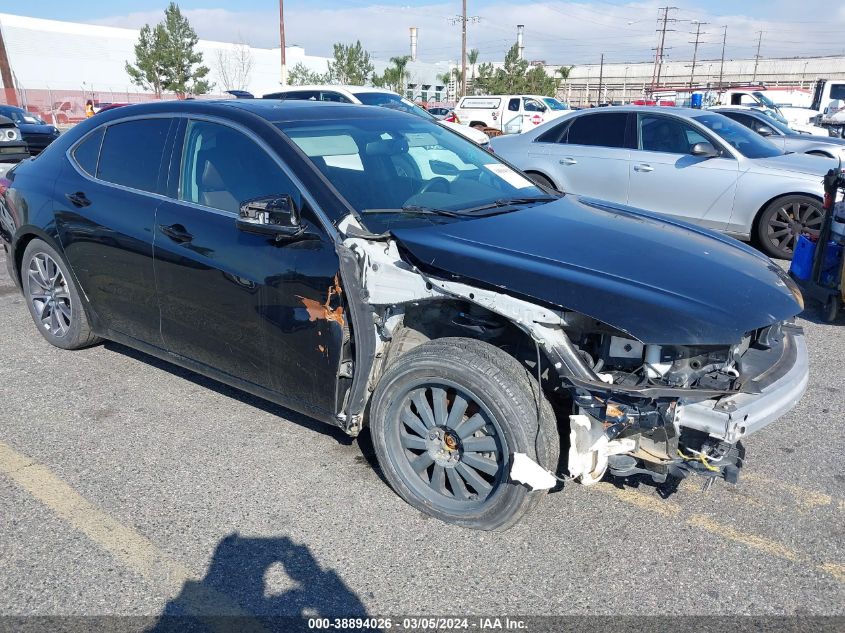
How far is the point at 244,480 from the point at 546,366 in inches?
60.9

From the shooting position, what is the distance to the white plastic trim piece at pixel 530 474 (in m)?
2.69

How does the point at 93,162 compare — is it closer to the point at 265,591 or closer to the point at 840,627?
the point at 265,591

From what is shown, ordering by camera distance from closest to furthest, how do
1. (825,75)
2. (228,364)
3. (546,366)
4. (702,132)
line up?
(546,366) < (228,364) < (702,132) < (825,75)

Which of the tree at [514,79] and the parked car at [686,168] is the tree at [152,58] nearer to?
the tree at [514,79]

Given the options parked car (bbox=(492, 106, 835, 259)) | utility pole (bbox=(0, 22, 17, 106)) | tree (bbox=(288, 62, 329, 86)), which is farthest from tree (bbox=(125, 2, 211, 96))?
parked car (bbox=(492, 106, 835, 259))

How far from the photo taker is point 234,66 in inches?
2482

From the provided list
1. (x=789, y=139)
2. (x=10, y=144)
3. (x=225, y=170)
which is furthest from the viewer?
(x=789, y=139)

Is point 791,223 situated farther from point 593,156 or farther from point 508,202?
point 508,202

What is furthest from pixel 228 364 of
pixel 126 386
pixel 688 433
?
pixel 688 433

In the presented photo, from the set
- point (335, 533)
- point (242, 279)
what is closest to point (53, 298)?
point (242, 279)

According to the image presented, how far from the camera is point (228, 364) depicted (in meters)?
3.65

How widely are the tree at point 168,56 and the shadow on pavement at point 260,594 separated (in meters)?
49.1

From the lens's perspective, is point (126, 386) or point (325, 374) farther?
point (126, 386)

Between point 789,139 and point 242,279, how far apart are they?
11.9 m
